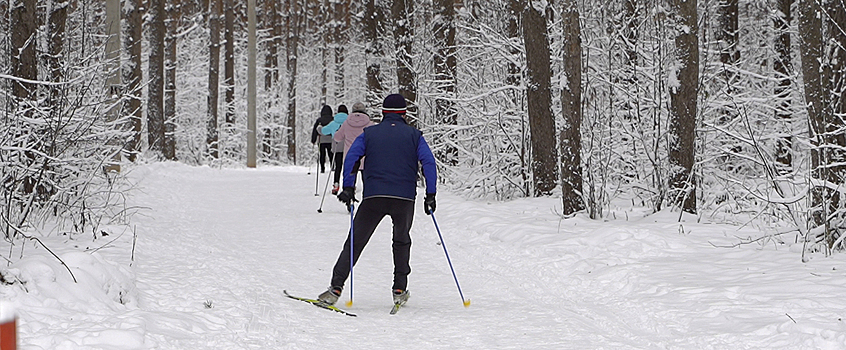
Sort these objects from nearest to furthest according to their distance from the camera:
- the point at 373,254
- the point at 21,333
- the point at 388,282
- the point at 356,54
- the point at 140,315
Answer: the point at 21,333
the point at 140,315
the point at 388,282
the point at 373,254
the point at 356,54

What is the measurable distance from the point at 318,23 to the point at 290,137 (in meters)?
12.2

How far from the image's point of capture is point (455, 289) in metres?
7.64

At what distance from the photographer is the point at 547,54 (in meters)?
12.8

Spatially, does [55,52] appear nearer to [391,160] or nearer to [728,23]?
[391,160]

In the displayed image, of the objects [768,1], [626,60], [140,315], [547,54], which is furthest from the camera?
[768,1]

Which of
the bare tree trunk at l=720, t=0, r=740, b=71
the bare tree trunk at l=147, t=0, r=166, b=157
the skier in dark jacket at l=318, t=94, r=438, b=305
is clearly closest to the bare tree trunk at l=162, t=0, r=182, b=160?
the bare tree trunk at l=147, t=0, r=166, b=157

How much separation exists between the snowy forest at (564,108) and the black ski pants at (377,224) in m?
2.61

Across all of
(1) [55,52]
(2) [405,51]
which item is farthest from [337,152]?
(1) [55,52]

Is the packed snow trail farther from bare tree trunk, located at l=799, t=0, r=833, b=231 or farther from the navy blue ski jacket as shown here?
the navy blue ski jacket

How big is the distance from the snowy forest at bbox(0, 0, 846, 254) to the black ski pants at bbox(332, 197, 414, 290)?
2.61 metres

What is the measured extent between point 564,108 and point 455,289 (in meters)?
4.55

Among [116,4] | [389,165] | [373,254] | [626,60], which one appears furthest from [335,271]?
[116,4]

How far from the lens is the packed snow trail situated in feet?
18.2

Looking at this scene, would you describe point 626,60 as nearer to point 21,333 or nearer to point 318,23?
point 21,333
